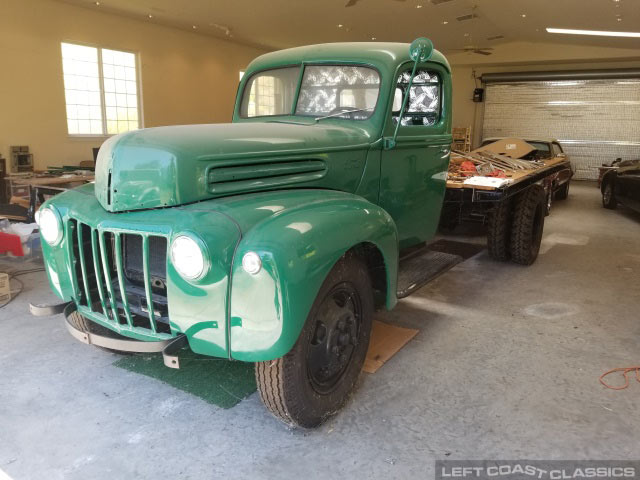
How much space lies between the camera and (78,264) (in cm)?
244

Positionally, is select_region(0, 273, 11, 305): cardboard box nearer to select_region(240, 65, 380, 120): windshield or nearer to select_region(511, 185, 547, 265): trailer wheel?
select_region(240, 65, 380, 120): windshield

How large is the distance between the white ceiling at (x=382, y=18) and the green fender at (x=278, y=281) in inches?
362

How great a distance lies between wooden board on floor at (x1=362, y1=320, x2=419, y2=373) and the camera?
2990 millimetres

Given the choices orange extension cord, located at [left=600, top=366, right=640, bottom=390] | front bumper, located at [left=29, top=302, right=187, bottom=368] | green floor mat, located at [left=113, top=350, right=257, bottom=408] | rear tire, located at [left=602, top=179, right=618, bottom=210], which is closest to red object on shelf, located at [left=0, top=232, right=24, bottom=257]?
green floor mat, located at [left=113, top=350, right=257, bottom=408]

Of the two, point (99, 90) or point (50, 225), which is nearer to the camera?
point (50, 225)

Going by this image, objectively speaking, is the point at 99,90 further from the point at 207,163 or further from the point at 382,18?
the point at 207,163

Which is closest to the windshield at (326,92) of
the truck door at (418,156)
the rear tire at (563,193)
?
the truck door at (418,156)

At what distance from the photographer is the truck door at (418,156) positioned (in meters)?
3.23

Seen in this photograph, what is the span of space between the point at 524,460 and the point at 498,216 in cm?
311

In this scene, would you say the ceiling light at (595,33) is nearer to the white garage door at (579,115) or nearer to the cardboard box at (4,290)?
the white garage door at (579,115)

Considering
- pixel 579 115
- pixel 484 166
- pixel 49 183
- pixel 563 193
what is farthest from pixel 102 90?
pixel 579 115

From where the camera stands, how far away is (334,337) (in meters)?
2.38

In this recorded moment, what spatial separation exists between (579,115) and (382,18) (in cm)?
740

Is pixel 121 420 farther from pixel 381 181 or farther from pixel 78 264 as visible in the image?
pixel 381 181
